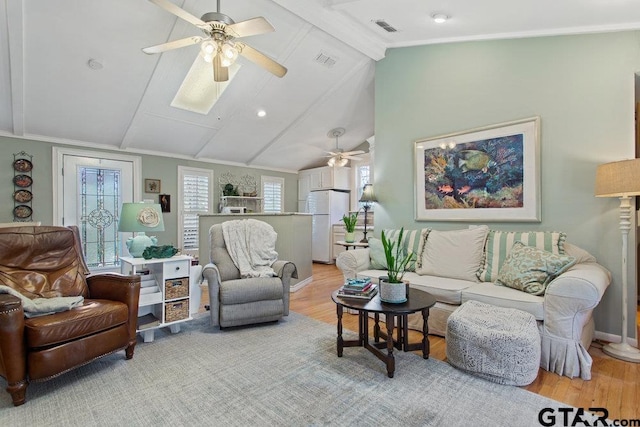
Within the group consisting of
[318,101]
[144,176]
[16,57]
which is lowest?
[144,176]

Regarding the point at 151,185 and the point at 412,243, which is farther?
the point at 151,185

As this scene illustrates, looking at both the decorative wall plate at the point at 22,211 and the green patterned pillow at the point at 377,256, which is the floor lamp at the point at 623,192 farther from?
the decorative wall plate at the point at 22,211

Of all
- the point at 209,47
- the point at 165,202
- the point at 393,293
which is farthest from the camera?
the point at 165,202

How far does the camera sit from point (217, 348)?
8.73 ft

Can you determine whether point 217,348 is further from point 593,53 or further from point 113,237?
point 593,53

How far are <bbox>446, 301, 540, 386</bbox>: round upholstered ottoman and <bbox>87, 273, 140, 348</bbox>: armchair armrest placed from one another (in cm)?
244

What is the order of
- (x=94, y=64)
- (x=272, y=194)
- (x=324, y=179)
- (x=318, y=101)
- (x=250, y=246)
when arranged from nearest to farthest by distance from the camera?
(x=250, y=246) < (x=94, y=64) < (x=318, y=101) < (x=324, y=179) < (x=272, y=194)

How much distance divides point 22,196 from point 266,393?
4.97 metres

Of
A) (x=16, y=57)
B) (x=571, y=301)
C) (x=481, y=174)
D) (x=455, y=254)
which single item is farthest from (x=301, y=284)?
(x=16, y=57)

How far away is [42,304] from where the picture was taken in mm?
2113

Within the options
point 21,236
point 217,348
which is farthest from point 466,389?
point 21,236

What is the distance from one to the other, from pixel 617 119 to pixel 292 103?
4068mm

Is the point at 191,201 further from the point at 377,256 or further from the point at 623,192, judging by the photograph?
the point at 623,192

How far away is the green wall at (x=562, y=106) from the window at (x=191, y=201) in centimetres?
449
